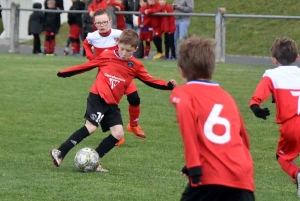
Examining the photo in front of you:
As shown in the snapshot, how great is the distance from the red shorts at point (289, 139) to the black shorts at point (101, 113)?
6.04ft

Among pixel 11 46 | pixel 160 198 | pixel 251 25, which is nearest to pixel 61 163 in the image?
pixel 160 198

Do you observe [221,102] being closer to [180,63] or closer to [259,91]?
[180,63]

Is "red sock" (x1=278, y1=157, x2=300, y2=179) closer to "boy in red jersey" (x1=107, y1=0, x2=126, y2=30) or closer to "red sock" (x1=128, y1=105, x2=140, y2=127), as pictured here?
"red sock" (x1=128, y1=105, x2=140, y2=127)

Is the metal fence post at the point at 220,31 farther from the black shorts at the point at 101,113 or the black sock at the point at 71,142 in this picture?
the black sock at the point at 71,142

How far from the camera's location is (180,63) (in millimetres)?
4664

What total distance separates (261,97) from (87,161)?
2001 millimetres

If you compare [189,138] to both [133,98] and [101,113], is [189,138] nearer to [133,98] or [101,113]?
[101,113]

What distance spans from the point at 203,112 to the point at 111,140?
11.6ft

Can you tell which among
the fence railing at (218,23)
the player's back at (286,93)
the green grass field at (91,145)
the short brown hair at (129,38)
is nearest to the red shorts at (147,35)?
the fence railing at (218,23)

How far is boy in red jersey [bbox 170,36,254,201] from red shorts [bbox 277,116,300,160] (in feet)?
7.57

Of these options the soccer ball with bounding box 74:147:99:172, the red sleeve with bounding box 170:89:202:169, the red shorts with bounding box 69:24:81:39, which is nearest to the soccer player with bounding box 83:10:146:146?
the soccer ball with bounding box 74:147:99:172

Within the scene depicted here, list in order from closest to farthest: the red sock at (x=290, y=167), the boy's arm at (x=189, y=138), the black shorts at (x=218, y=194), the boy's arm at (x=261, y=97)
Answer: the boy's arm at (x=189, y=138), the black shorts at (x=218, y=194), the boy's arm at (x=261, y=97), the red sock at (x=290, y=167)

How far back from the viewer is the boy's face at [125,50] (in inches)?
307

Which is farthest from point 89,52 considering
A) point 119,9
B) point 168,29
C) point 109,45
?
point 119,9
